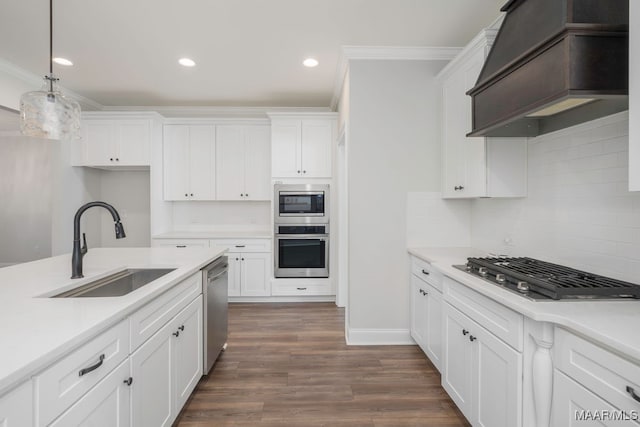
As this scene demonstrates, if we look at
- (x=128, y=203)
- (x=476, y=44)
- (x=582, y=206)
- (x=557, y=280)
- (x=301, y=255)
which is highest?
(x=476, y=44)

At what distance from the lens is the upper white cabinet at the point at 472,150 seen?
2.27 metres

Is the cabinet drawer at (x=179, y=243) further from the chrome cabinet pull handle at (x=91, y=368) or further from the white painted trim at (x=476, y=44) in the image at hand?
the white painted trim at (x=476, y=44)

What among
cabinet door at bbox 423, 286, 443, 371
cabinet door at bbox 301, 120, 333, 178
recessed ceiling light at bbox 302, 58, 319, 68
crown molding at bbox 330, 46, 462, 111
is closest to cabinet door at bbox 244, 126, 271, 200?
cabinet door at bbox 301, 120, 333, 178

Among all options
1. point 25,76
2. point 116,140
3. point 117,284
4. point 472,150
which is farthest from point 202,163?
point 472,150

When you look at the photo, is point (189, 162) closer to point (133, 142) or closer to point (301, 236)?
point (133, 142)

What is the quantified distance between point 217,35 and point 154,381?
2618 mm

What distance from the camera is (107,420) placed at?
3.86ft

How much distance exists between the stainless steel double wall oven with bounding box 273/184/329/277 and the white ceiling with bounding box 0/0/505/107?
133cm

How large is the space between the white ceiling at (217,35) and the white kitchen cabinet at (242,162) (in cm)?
71

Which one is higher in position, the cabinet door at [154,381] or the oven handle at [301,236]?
the oven handle at [301,236]

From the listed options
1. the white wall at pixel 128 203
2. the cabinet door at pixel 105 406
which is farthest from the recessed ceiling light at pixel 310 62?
the white wall at pixel 128 203

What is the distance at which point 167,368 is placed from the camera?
1.68m

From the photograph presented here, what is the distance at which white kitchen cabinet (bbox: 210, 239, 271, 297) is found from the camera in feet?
13.9

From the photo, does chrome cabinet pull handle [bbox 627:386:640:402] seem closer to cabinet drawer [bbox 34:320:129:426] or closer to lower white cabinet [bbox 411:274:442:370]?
lower white cabinet [bbox 411:274:442:370]
